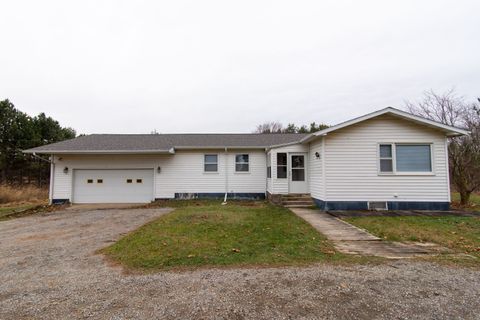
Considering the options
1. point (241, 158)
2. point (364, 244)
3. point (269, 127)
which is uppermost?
point (269, 127)

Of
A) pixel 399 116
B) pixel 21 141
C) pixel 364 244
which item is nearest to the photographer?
pixel 364 244

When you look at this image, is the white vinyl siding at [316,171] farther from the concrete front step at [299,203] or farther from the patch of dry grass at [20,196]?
the patch of dry grass at [20,196]

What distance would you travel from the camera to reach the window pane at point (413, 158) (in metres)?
9.46

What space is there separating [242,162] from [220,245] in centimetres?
895

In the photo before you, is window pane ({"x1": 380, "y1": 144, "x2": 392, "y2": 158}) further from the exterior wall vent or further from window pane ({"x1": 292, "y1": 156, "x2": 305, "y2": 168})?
window pane ({"x1": 292, "y1": 156, "x2": 305, "y2": 168})

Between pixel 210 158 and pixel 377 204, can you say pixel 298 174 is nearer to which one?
pixel 377 204

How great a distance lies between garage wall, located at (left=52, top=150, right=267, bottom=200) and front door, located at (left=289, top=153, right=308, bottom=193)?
8.11ft

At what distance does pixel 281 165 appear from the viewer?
456 inches

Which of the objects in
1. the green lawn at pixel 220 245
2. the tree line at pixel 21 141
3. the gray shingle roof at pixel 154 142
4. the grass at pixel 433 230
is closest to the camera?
the green lawn at pixel 220 245

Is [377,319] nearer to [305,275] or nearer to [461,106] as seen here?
[305,275]

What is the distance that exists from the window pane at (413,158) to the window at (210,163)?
8852mm

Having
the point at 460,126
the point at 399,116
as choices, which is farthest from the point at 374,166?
the point at 460,126

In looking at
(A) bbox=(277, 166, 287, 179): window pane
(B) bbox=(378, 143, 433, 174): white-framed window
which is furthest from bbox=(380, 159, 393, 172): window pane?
(A) bbox=(277, 166, 287, 179): window pane

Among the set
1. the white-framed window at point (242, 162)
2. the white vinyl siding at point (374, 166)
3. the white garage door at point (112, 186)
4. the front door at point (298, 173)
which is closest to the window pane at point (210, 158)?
the white-framed window at point (242, 162)
